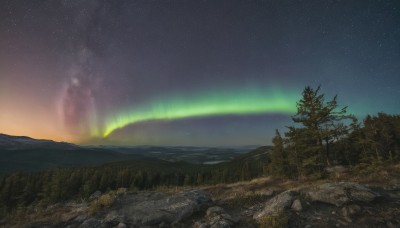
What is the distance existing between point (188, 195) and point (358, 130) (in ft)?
156

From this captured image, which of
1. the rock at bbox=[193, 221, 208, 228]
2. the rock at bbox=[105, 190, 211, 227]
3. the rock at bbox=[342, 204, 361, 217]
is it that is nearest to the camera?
the rock at bbox=[342, 204, 361, 217]

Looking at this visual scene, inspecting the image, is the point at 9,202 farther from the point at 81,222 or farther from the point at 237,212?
the point at 237,212

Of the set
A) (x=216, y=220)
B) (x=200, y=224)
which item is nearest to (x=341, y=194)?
(x=216, y=220)

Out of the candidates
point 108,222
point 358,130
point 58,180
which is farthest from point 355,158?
point 58,180

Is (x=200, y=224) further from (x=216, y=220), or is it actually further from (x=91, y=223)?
(x=91, y=223)

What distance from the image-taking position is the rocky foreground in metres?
10.3

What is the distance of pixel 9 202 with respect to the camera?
281 ft

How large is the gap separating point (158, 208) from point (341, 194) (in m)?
10.5

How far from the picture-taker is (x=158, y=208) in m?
13.1

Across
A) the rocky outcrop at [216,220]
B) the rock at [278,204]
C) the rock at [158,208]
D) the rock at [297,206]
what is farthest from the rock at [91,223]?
the rock at [297,206]

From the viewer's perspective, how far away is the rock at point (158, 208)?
1215 centimetres

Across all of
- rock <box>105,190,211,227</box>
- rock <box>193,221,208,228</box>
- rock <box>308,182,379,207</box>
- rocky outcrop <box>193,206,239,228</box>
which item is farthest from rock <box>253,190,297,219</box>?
rock <box>105,190,211,227</box>

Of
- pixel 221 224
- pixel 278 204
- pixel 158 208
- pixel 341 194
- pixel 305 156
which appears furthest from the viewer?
pixel 305 156

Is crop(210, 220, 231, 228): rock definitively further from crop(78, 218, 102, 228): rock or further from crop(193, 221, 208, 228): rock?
crop(78, 218, 102, 228): rock
